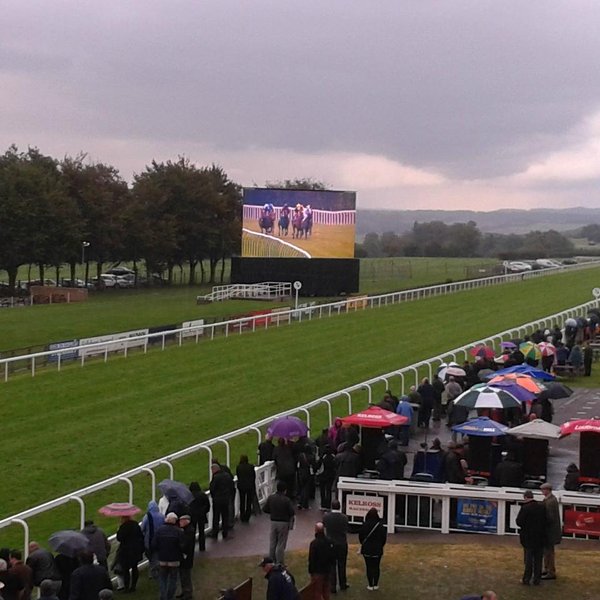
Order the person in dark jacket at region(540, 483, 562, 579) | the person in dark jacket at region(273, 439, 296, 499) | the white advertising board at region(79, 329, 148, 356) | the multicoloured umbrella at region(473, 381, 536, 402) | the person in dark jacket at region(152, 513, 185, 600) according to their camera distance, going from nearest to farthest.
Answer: the person in dark jacket at region(152, 513, 185, 600)
the person in dark jacket at region(540, 483, 562, 579)
the person in dark jacket at region(273, 439, 296, 499)
the multicoloured umbrella at region(473, 381, 536, 402)
the white advertising board at region(79, 329, 148, 356)

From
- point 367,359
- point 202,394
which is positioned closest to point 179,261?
point 367,359

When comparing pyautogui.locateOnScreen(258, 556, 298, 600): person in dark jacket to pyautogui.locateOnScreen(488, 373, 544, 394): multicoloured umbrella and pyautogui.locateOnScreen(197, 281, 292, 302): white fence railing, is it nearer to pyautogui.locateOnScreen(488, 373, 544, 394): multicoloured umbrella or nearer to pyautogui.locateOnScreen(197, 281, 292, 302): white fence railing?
pyautogui.locateOnScreen(488, 373, 544, 394): multicoloured umbrella

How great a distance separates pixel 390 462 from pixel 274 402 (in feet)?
28.3

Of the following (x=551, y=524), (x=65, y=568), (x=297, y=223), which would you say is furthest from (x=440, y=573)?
(x=297, y=223)

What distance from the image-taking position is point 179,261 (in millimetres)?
65500

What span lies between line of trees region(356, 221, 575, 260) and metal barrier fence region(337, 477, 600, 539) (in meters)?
112

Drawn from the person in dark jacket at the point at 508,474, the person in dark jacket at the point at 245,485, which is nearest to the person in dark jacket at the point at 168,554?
the person in dark jacket at the point at 245,485

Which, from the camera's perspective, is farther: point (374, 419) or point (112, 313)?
point (112, 313)

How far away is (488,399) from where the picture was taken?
14945mm

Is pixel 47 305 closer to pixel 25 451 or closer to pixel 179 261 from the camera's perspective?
pixel 179 261

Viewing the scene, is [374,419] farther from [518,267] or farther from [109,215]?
[518,267]

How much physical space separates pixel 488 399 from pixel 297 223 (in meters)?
32.6

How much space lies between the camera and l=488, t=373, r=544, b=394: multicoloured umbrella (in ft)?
54.3

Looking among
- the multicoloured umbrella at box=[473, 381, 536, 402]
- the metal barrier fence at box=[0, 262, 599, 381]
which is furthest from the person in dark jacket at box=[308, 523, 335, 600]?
the metal barrier fence at box=[0, 262, 599, 381]
